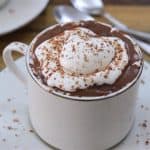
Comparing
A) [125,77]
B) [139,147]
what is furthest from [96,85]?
[139,147]

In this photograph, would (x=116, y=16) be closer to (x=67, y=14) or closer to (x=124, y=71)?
(x=67, y=14)

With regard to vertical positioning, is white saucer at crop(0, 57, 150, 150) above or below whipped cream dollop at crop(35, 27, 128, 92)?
below

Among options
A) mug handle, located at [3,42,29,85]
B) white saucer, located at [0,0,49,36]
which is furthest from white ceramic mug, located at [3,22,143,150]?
white saucer, located at [0,0,49,36]

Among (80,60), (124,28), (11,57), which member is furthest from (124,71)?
(124,28)

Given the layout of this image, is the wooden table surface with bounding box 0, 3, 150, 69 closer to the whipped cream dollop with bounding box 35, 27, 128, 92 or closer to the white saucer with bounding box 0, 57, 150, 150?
the white saucer with bounding box 0, 57, 150, 150

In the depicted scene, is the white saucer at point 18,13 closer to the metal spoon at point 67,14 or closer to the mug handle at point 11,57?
the metal spoon at point 67,14

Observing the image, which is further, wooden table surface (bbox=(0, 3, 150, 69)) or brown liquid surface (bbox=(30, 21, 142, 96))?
wooden table surface (bbox=(0, 3, 150, 69))

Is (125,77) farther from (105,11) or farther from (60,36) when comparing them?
(105,11)
